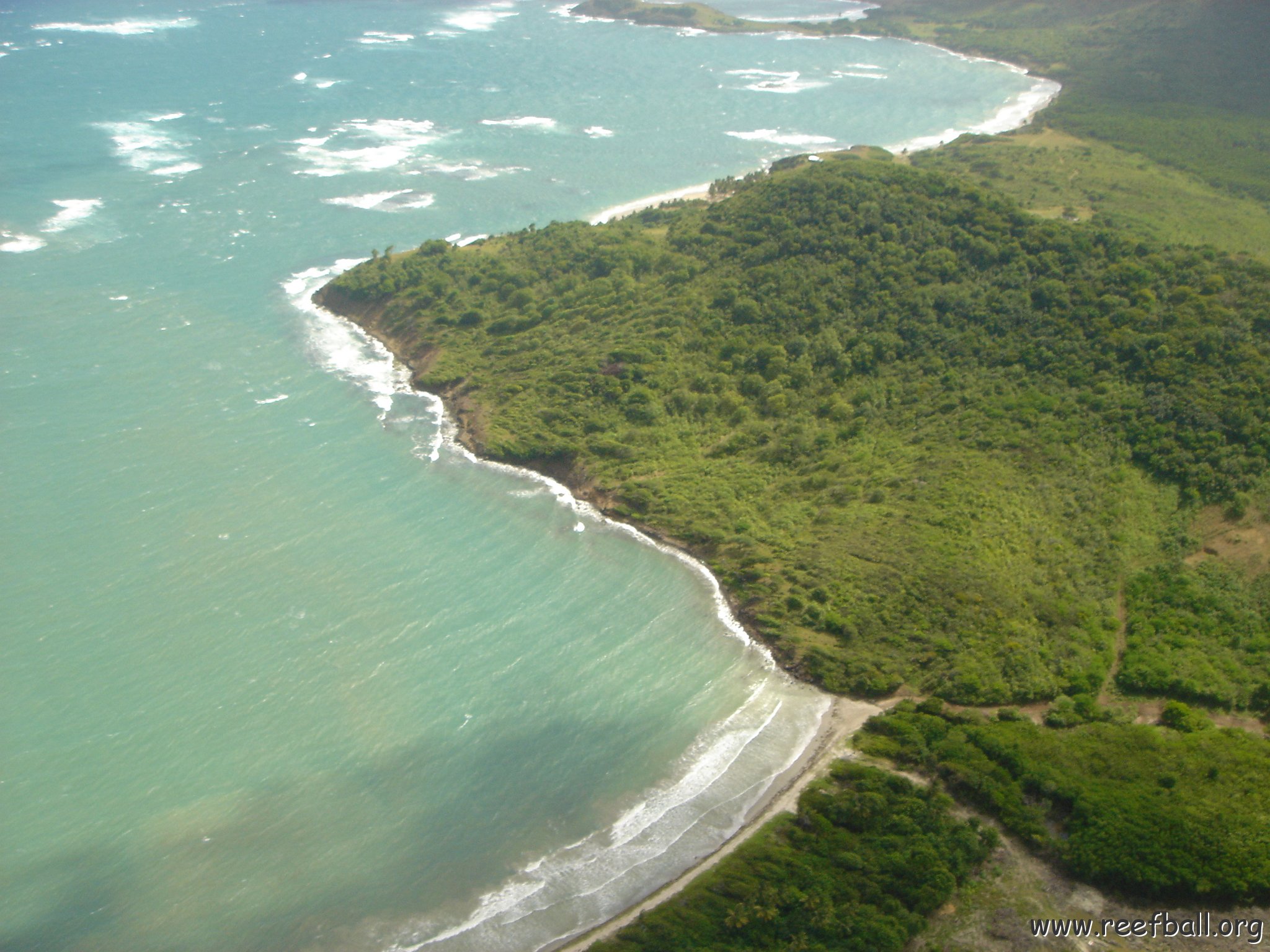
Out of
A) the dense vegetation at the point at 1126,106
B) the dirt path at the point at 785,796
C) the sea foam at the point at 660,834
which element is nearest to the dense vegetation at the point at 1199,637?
the dirt path at the point at 785,796

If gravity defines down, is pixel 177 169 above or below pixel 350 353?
above

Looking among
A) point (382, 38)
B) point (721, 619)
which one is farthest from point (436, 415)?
point (382, 38)

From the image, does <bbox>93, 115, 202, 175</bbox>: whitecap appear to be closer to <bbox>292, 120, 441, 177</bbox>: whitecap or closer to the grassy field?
<bbox>292, 120, 441, 177</bbox>: whitecap

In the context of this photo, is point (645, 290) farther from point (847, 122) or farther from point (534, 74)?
point (534, 74)

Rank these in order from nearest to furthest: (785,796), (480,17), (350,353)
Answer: (785,796) → (350,353) → (480,17)

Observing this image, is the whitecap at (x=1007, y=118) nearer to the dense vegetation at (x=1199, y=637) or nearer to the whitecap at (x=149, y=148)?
the dense vegetation at (x=1199, y=637)

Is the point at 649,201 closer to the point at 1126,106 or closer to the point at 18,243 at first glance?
the point at 18,243

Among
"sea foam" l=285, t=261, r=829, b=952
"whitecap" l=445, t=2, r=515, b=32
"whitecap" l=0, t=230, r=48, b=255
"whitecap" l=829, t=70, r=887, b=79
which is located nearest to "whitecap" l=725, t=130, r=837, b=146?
"whitecap" l=829, t=70, r=887, b=79
